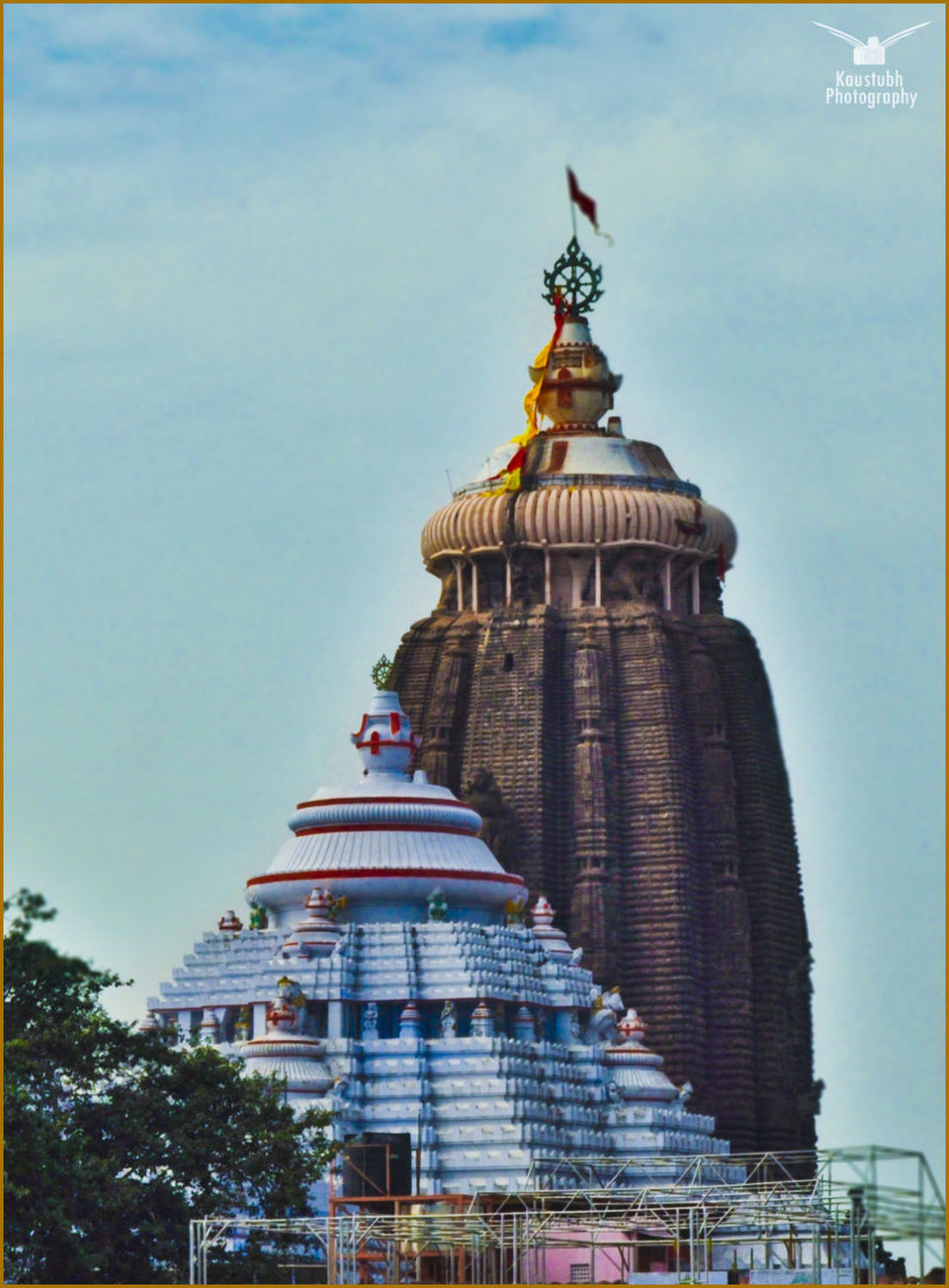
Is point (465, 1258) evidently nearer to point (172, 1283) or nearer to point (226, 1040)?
point (172, 1283)

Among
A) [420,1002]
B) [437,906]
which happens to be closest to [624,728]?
[437,906]

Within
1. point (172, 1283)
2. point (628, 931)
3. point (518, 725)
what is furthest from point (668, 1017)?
point (172, 1283)

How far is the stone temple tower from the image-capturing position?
9125cm

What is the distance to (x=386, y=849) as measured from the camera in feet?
262

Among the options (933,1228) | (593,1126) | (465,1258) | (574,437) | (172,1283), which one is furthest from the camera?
(574,437)

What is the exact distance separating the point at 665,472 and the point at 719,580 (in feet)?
11.2

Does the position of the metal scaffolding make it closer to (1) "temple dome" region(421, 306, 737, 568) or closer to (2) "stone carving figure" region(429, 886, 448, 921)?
(2) "stone carving figure" region(429, 886, 448, 921)

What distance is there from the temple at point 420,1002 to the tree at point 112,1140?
681cm

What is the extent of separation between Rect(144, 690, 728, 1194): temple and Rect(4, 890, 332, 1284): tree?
681cm

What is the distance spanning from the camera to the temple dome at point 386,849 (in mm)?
79500

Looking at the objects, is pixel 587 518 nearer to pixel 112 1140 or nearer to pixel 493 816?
pixel 493 816

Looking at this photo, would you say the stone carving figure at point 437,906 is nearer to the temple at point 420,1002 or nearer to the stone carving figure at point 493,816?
the temple at point 420,1002

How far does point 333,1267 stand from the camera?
210 feet

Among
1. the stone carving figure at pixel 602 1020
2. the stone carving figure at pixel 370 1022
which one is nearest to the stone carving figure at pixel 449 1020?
the stone carving figure at pixel 370 1022
